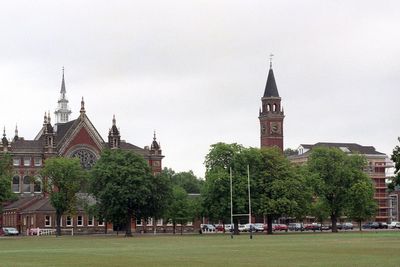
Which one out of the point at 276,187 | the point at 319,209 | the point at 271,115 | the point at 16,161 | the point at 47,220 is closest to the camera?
the point at 276,187

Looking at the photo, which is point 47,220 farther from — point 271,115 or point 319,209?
point 271,115

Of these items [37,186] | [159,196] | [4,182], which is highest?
[37,186]

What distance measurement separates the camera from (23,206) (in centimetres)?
15812

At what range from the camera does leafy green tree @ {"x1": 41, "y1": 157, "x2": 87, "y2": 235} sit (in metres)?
135

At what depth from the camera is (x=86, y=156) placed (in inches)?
6649

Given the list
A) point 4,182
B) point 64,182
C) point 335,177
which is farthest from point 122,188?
point 335,177

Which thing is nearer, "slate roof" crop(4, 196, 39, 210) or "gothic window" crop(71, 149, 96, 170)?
"slate roof" crop(4, 196, 39, 210)

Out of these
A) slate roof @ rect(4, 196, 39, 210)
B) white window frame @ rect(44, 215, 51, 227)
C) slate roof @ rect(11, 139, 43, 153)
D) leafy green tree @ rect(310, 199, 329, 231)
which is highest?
slate roof @ rect(11, 139, 43, 153)

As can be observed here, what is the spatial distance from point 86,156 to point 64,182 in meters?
32.7

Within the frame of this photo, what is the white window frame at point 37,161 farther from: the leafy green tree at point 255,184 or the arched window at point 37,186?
the leafy green tree at point 255,184

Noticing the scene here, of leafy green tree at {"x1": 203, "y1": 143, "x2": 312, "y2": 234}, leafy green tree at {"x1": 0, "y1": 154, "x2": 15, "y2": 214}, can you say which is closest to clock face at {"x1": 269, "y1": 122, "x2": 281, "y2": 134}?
leafy green tree at {"x1": 203, "y1": 143, "x2": 312, "y2": 234}

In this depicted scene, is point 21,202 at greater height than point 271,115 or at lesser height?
lesser

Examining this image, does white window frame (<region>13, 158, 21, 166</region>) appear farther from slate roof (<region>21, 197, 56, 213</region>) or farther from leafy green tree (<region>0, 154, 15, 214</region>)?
leafy green tree (<region>0, 154, 15, 214</region>)

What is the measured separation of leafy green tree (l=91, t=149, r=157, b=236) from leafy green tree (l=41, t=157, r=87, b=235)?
43.5 feet
